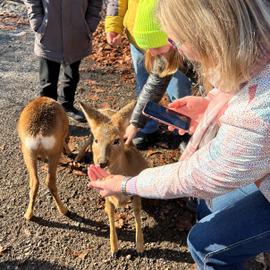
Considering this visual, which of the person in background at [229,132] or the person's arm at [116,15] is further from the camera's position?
the person's arm at [116,15]

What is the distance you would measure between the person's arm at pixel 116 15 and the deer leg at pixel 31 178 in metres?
1.44

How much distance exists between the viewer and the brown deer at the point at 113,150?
3.37m

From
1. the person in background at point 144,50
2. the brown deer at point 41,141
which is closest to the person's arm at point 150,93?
the person in background at point 144,50

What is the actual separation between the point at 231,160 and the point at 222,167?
0.21 feet

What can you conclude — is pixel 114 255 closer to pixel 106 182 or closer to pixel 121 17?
pixel 106 182

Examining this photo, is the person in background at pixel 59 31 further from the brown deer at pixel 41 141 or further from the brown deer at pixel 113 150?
the brown deer at pixel 113 150

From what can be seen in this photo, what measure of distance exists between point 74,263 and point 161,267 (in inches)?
28.1

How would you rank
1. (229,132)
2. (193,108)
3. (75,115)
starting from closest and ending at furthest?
1. (229,132)
2. (193,108)
3. (75,115)

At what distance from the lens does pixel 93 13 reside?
15.4 feet

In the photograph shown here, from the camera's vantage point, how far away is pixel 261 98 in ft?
6.08

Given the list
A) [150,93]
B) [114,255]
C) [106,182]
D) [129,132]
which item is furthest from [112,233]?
[150,93]

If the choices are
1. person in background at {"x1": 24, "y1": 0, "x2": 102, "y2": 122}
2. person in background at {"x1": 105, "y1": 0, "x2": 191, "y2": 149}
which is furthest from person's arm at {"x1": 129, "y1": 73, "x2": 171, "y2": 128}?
person in background at {"x1": 24, "y1": 0, "x2": 102, "y2": 122}

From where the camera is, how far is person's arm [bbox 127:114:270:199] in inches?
74.5

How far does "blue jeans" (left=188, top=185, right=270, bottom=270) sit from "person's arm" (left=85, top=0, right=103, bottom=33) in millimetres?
2878
